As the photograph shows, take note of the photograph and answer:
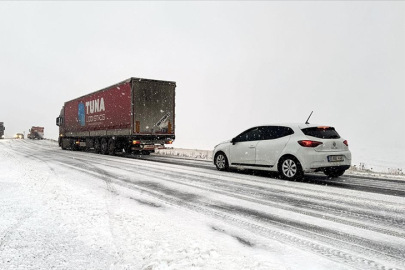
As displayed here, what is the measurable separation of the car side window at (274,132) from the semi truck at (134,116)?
835 centimetres

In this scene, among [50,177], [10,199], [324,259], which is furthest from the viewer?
[50,177]

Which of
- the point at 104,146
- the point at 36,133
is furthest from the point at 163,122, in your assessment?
the point at 36,133

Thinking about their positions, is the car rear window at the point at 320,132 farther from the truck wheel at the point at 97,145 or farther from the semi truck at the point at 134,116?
the truck wheel at the point at 97,145

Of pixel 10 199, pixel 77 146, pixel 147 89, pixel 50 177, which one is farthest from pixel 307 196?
pixel 77 146

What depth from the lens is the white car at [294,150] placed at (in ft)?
24.6

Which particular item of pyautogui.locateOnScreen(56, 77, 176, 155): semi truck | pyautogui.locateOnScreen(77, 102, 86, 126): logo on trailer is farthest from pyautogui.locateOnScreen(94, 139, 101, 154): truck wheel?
pyautogui.locateOnScreen(77, 102, 86, 126): logo on trailer

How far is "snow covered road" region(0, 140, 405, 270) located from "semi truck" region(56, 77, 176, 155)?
893cm

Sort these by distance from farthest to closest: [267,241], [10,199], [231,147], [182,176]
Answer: [231,147] < [182,176] < [10,199] < [267,241]

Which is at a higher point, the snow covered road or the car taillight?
the car taillight

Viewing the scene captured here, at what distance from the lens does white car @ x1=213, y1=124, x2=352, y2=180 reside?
7504 mm

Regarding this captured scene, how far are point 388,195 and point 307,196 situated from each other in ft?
5.82

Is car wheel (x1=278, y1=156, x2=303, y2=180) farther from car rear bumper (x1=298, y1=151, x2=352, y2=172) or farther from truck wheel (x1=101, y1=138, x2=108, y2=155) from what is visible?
truck wheel (x1=101, y1=138, x2=108, y2=155)

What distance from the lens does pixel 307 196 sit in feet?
19.1

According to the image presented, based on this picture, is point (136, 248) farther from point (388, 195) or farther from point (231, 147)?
point (231, 147)
